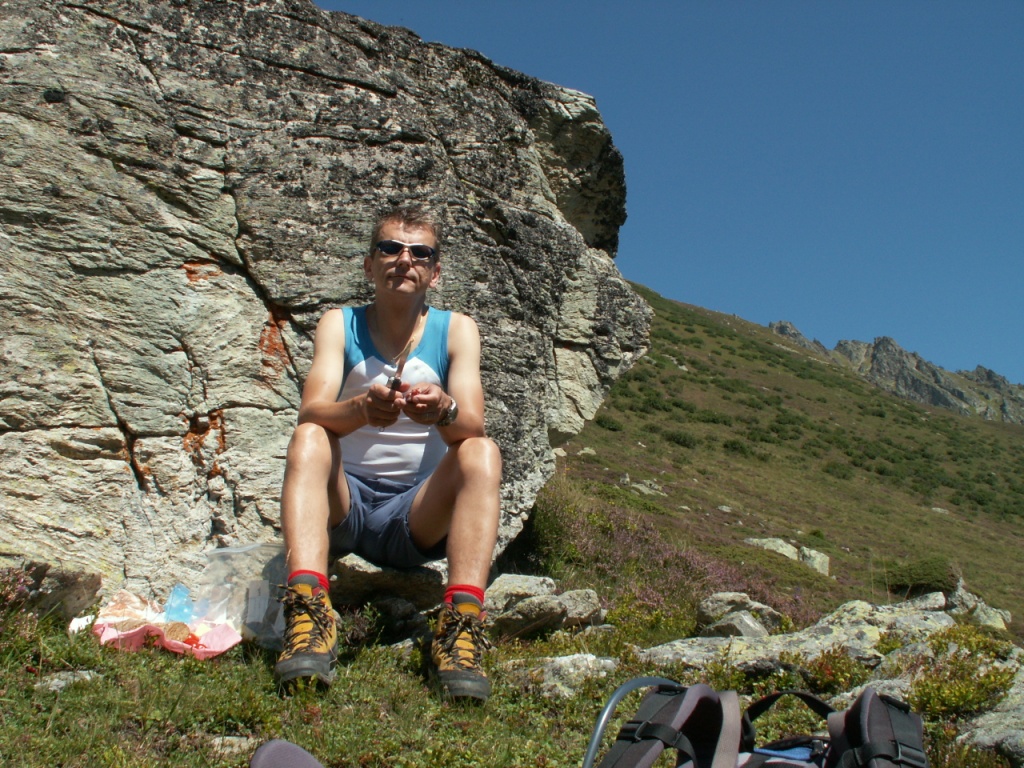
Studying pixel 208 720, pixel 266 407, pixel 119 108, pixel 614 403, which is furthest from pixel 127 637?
pixel 614 403

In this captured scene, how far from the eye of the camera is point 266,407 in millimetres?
5137

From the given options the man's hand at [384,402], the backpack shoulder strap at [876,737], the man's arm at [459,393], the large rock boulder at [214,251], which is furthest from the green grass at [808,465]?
the backpack shoulder strap at [876,737]

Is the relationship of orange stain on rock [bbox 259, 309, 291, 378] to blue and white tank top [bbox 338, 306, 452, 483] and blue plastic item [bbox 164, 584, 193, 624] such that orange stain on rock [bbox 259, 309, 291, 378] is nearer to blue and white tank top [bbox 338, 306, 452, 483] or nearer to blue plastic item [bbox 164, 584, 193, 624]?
blue and white tank top [bbox 338, 306, 452, 483]

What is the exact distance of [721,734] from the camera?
2.11 m

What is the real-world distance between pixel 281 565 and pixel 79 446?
4.19 ft

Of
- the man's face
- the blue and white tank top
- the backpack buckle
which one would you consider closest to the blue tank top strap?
the blue and white tank top

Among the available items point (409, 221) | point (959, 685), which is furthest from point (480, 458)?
point (959, 685)

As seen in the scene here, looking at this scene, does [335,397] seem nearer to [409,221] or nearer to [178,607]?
[409,221]

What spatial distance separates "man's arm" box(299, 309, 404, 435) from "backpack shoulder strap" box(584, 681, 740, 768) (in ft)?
5.80

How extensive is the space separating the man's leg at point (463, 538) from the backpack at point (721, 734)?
117 centimetres

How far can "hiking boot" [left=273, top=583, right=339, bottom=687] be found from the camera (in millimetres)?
3193

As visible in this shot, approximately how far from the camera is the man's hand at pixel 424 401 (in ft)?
11.9

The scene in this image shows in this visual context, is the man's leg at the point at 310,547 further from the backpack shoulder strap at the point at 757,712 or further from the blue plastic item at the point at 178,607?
the backpack shoulder strap at the point at 757,712

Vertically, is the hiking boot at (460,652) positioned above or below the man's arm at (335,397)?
below
